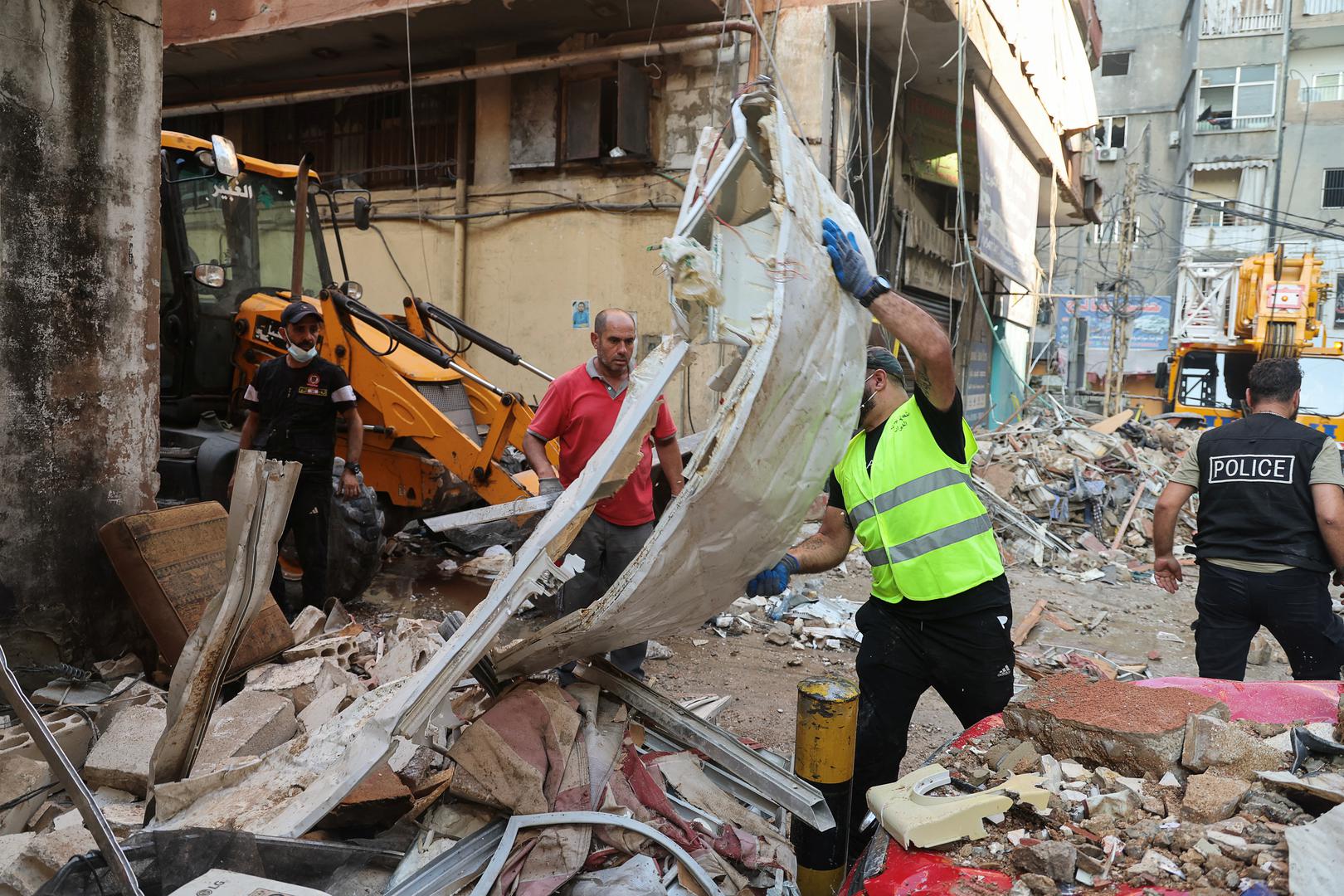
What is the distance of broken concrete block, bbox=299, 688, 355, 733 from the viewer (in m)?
3.40

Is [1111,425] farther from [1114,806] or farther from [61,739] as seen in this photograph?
[61,739]

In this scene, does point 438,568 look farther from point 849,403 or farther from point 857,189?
point 857,189

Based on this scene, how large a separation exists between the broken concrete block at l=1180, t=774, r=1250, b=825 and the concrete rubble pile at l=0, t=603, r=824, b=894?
1.00 m

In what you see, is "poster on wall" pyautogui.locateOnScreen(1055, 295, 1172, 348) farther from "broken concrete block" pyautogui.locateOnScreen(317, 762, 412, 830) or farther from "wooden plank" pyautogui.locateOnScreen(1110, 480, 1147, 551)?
"broken concrete block" pyautogui.locateOnScreen(317, 762, 412, 830)

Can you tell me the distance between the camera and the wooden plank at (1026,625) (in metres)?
6.64

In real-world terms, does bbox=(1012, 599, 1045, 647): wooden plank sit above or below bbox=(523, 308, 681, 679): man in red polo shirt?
below

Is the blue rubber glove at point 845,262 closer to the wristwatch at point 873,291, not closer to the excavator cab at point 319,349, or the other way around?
the wristwatch at point 873,291

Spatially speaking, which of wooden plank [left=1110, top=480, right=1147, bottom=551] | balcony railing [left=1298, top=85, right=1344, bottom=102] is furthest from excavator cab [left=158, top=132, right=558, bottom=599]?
balcony railing [left=1298, top=85, right=1344, bottom=102]

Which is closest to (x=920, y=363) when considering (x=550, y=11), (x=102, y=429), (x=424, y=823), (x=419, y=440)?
(x=424, y=823)

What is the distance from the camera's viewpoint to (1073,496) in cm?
1046

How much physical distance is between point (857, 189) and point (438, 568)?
6.63 m

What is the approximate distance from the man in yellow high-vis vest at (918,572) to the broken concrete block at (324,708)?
1.72 m

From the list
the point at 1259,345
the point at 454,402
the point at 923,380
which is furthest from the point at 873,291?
the point at 1259,345

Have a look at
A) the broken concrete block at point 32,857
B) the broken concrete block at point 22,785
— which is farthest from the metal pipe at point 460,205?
the broken concrete block at point 32,857
